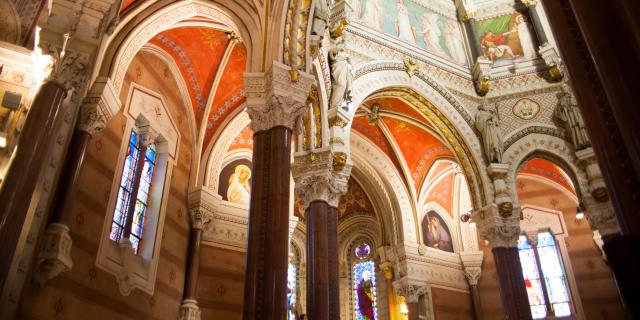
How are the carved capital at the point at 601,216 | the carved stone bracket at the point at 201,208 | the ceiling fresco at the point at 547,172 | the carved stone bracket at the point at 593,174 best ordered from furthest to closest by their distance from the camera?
1. the ceiling fresco at the point at 547,172
2. the carved stone bracket at the point at 593,174
3. the carved capital at the point at 601,216
4. the carved stone bracket at the point at 201,208

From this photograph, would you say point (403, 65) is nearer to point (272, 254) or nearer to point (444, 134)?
point (444, 134)

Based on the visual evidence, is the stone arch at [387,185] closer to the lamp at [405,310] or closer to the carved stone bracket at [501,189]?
the lamp at [405,310]

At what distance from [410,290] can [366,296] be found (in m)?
2.67

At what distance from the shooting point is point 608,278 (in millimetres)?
14305

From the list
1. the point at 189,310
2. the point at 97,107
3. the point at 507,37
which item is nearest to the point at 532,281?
the point at 507,37

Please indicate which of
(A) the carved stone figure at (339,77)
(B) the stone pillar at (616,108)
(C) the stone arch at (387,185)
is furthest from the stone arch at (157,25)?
(C) the stone arch at (387,185)

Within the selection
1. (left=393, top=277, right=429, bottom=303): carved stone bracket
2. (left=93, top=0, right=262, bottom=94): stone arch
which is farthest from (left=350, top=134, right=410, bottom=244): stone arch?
(left=93, top=0, right=262, bottom=94): stone arch

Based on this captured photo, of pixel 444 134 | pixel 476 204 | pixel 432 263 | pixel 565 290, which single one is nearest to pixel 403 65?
pixel 444 134

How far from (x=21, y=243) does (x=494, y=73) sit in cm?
1223

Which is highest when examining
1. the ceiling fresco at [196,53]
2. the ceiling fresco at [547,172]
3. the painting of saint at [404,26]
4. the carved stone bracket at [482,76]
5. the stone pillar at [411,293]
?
the painting of saint at [404,26]

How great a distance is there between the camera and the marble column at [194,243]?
10125 millimetres

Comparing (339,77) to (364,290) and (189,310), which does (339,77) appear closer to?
(189,310)

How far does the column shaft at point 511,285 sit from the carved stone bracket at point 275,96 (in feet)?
22.3

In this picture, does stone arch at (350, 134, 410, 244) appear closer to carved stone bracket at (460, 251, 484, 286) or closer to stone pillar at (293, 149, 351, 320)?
carved stone bracket at (460, 251, 484, 286)
